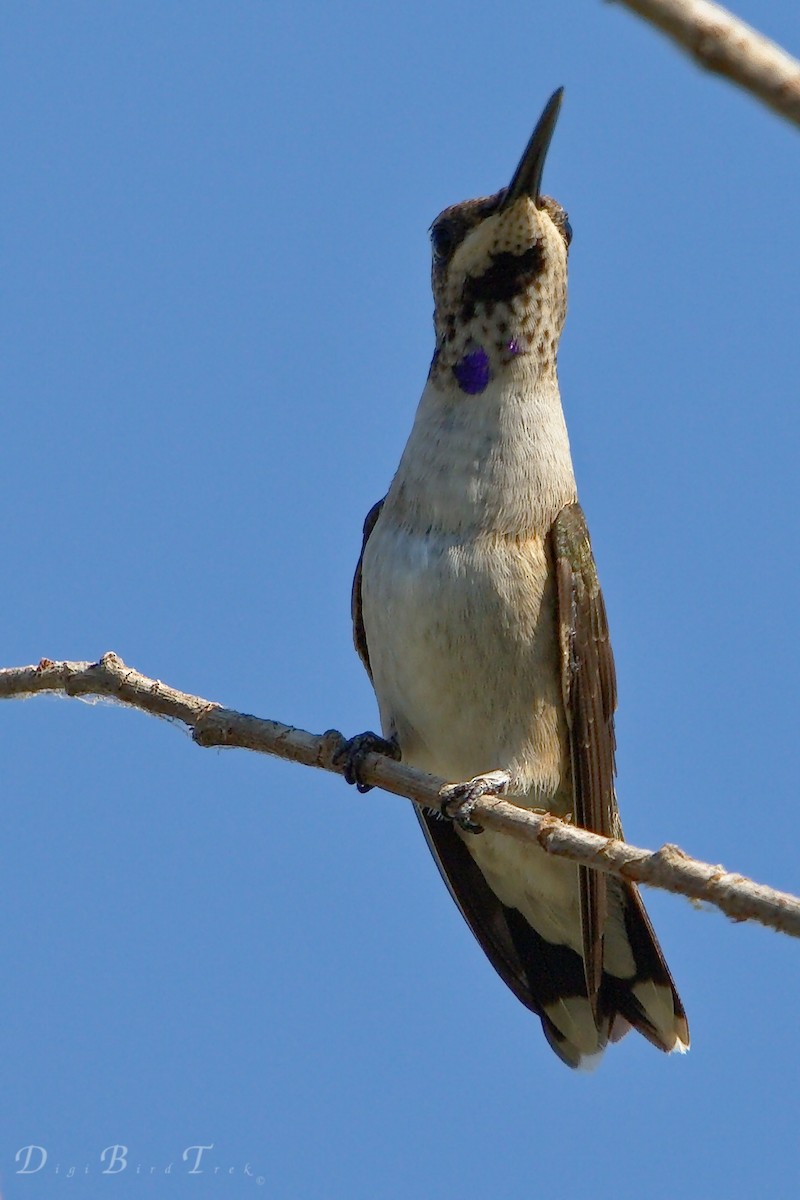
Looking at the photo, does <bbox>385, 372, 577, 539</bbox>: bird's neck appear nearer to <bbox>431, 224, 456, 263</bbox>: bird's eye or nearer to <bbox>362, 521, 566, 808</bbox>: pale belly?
<bbox>362, 521, 566, 808</bbox>: pale belly

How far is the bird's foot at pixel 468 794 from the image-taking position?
5668 millimetres

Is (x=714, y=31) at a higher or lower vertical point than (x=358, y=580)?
lower

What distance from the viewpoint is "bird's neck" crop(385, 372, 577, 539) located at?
6.47 m

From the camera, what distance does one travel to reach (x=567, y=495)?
6777 millimetres

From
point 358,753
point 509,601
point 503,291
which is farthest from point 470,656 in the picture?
point 503,291

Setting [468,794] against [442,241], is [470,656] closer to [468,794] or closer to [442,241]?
[468,794]

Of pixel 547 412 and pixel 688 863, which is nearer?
pixel 688 863

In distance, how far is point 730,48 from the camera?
6.98 feet

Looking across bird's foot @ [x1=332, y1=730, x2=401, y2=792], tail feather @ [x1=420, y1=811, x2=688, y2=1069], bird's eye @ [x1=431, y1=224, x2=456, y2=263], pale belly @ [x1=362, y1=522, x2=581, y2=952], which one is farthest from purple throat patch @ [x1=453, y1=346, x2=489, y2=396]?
tail feather @ [x1=420, y1=811, x2=688, y2=1069]

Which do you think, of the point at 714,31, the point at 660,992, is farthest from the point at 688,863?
the point at 660,992

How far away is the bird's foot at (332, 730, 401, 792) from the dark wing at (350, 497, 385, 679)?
2.93ft

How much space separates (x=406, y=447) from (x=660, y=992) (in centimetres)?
295

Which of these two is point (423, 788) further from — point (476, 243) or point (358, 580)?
point (476, 243)

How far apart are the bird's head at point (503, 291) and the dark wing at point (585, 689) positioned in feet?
2.61
